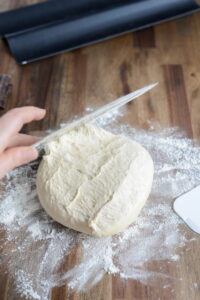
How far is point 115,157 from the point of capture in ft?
3.04

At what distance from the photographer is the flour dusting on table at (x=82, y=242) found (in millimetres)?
834

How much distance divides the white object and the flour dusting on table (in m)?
0.02

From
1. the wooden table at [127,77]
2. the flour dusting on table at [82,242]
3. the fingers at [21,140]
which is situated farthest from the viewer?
the wooden table at [127,77]

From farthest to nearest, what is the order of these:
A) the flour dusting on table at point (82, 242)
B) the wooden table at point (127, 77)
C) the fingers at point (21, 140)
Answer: the wooden table at point (127, 77) < the fingers at point (21, 140) < the flour dusting on table at point (82, 242)

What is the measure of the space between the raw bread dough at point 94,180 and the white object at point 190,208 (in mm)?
111

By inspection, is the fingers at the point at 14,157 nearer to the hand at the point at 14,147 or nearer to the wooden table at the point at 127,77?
the hand at the point at 14,147

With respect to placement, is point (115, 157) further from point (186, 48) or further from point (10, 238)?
point (186, 48)

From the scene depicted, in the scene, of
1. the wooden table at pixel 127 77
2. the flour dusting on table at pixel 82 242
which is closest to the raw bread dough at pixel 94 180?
the flour dusting on table at pixel 82 242

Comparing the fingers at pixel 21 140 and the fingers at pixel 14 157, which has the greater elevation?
the fingers at pixel 14 157

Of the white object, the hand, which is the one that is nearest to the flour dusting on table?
the white object

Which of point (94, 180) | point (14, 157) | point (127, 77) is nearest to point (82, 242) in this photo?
point (94, 180)

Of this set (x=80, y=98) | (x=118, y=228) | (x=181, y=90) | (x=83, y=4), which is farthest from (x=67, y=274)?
(x=83, y=4)

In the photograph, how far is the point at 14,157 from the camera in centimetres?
85

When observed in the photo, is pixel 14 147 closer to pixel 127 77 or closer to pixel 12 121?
pixel 12 121
